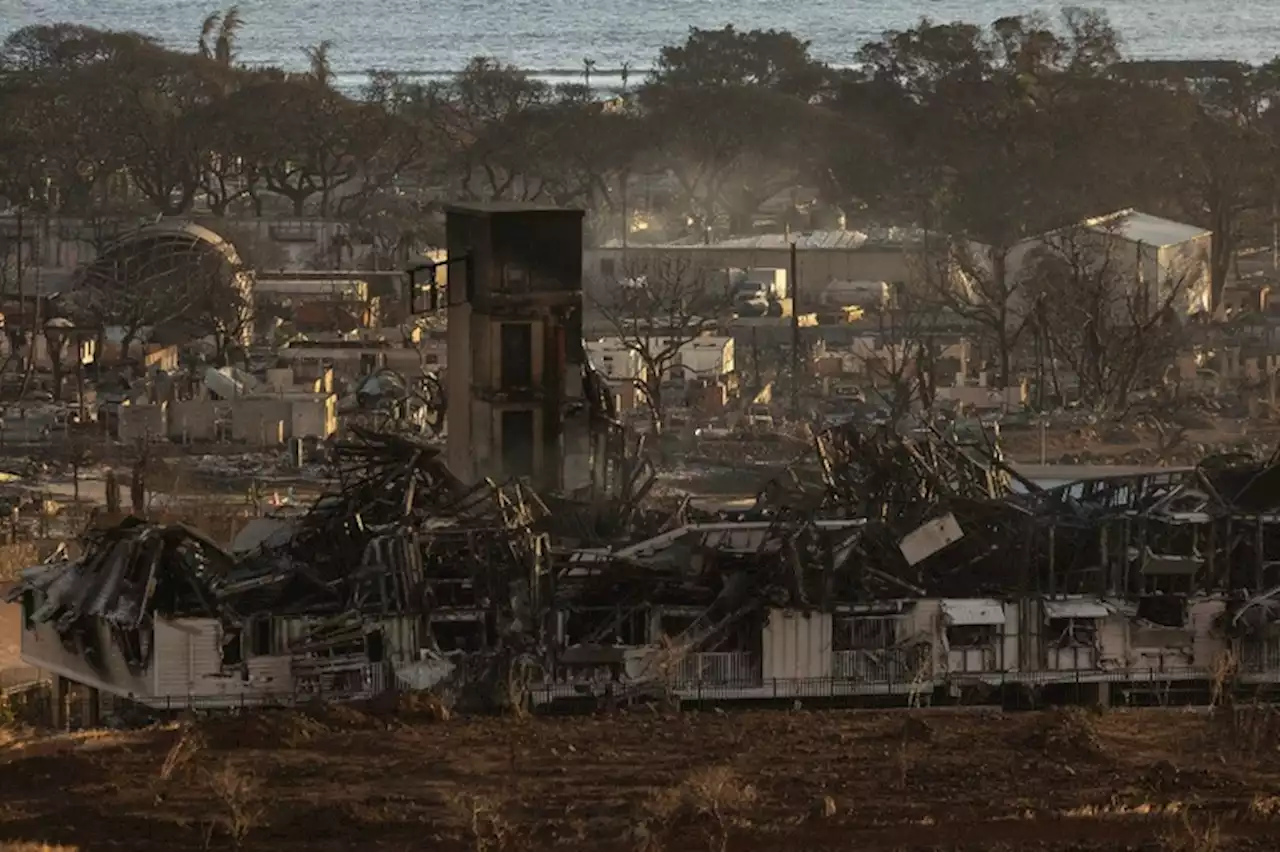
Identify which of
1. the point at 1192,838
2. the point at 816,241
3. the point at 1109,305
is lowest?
the point at 1192,838

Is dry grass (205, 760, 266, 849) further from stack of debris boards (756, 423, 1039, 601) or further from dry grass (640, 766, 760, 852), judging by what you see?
stack of debris boards (756, 423, 1039, 601)

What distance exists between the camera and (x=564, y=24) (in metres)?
141

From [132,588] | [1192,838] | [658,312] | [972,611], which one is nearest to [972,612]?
[972,611]

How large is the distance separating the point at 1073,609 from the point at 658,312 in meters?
22.0

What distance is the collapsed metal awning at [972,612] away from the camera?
674 inches

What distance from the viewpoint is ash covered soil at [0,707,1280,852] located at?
13484 millimetres

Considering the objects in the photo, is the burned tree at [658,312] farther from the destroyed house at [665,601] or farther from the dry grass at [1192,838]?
the dry grass at [1192,838]

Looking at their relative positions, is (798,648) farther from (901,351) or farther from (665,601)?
(901,351)

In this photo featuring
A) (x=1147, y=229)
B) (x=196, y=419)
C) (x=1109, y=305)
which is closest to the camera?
(x=196, y=419)

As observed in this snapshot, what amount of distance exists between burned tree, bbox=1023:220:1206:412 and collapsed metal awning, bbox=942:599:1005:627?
50.4 feet

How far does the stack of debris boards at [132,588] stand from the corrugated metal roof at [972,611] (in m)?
3.75

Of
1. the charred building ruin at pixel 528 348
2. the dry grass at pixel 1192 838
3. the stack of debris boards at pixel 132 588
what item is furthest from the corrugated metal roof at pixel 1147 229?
the dry grass at pixel 1192 838

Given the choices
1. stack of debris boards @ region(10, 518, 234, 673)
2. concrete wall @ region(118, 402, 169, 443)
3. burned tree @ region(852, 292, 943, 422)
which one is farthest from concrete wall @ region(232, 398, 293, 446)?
stack of debris boards @ region(10, 518, 234, 673)

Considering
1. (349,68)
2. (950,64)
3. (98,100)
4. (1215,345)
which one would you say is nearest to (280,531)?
(1215,345)
